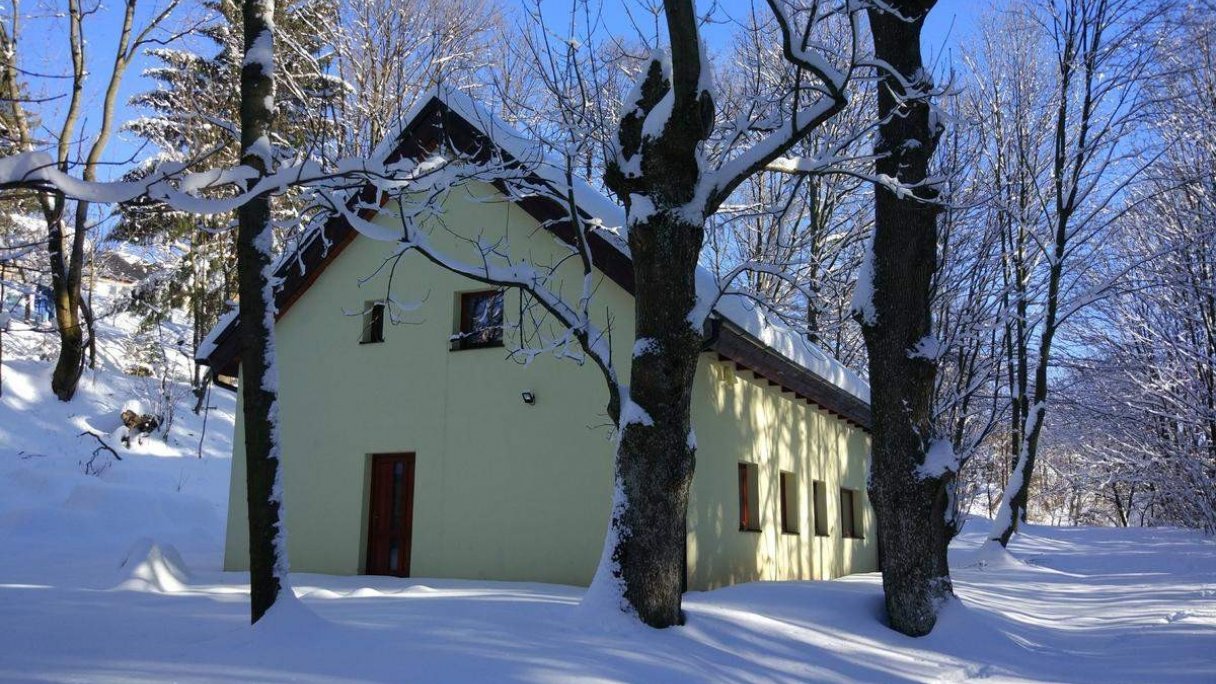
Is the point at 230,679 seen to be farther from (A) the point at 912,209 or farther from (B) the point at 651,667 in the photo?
(A) the point at 912,209

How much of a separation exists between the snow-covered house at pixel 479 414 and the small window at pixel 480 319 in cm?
3

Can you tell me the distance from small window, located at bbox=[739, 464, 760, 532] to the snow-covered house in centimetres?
3

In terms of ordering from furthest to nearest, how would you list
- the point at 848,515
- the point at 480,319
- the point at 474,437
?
the point at 848,515
the point at 480,319
the point at 474,437

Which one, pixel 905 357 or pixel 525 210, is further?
pixel 525 210

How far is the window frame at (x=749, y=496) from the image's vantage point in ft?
38.1

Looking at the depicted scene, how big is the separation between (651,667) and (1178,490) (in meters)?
20.0

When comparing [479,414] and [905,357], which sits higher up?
[905,357]

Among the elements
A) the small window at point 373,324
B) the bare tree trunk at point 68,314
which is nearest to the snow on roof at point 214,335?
the small window at point 373,324

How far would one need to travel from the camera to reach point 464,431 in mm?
10914

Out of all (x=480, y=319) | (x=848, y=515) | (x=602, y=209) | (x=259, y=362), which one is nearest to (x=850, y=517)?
(x=848, y=515)

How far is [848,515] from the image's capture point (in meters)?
16.4

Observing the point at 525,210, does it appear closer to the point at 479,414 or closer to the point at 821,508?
the point at 479,414

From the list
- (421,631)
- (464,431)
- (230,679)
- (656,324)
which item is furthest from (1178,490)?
(230,679)

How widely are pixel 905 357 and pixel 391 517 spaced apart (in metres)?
6.75
